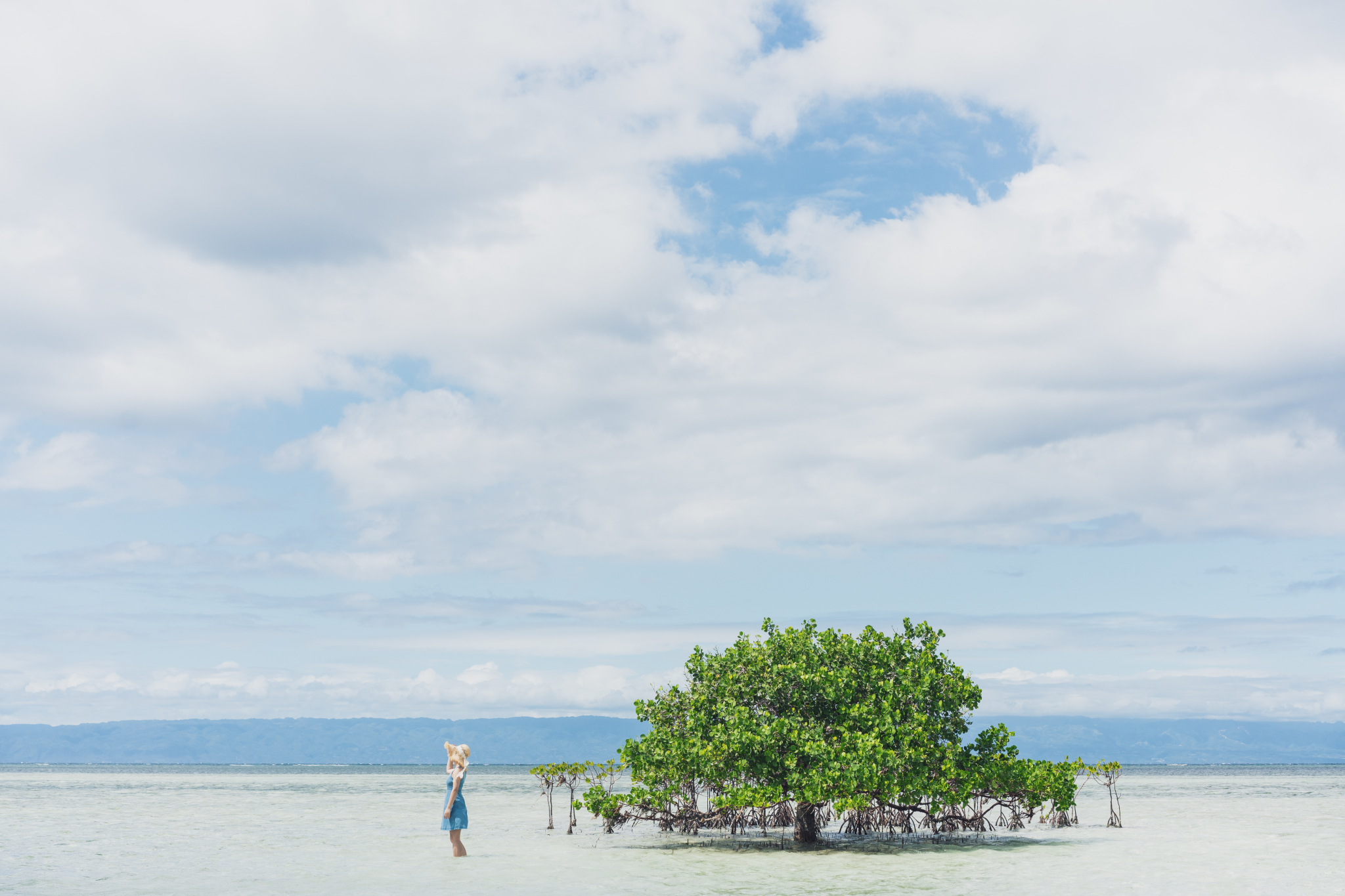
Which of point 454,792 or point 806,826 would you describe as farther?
point 806,826

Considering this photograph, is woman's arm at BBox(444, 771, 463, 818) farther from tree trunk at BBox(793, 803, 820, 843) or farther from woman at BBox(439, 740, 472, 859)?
tree trunk at BBox(793, 803, 820, 843)

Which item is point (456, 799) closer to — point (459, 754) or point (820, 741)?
point (459, 754)

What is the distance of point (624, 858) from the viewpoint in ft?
77.6

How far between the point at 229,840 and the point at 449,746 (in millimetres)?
13480

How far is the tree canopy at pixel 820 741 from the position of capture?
22750 mm

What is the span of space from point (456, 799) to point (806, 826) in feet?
28.3

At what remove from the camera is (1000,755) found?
82.7 ft

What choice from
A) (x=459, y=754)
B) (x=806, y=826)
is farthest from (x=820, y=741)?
(x=459, y=754)

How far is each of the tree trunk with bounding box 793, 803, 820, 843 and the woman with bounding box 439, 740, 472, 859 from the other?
7.94 metres

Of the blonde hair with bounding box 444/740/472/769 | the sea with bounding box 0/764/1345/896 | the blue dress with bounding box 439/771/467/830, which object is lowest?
the sea with bounding box 0/764/1345/896

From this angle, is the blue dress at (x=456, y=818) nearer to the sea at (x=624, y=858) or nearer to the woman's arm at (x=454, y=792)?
the woman's arm at (x=454, y=792)

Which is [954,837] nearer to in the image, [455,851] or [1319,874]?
[1319,874]

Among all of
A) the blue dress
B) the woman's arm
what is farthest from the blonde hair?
the blue dress

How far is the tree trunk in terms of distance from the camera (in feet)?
82.6
